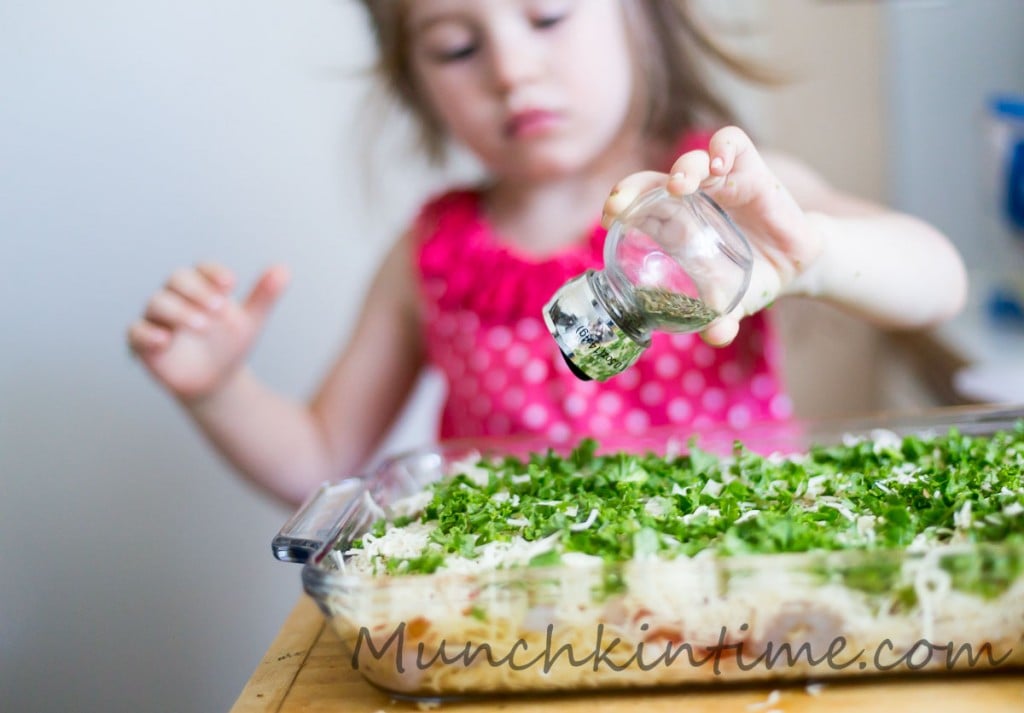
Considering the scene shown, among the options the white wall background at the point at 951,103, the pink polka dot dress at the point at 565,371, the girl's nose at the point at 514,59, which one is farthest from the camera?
the white wall background at the point at 951,103

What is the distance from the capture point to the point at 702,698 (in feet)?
1.82

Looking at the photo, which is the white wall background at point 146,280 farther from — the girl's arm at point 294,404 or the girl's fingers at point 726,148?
the girl's fingers at point 726,148

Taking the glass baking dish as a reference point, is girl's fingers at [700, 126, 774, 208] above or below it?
above

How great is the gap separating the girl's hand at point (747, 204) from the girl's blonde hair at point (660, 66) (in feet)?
1.56

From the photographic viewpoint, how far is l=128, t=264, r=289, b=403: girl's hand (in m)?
1.01

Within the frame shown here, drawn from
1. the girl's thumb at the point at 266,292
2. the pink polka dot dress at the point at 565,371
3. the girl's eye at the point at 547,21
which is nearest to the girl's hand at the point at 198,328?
the girl's thumb at the point at 266,292

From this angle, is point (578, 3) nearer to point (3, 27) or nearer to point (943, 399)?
point (3, 27)

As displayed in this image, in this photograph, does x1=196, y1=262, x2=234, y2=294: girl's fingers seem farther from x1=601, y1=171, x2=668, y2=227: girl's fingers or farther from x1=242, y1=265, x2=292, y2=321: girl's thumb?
x1=601, y1=171, x2=668, y2=227: girl's fingers

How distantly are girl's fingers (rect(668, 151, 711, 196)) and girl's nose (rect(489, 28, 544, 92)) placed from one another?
0.42 m

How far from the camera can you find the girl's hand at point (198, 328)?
1.01 metres

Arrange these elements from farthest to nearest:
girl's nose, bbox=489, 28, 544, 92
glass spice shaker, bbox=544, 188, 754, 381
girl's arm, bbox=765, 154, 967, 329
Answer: girl's nose, bbox=489, 28, 544, 92 < girl's arm, bbox=765, 154, 967, 329 < glass spice shaker, bbox=544, 188, 754, 381

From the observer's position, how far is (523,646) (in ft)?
1.81

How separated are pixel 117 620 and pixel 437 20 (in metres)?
0.63

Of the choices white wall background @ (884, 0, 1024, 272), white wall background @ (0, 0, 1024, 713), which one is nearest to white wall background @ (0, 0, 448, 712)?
white wall background @ (0, 0, 1024, 713)
